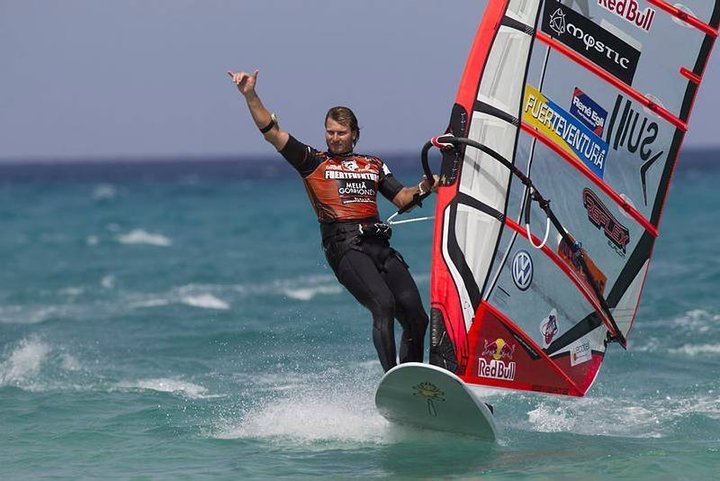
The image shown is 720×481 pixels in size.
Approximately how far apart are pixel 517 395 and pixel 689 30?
9.74ft

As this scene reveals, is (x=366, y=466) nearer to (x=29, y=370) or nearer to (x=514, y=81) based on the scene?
(x=514, y=81)

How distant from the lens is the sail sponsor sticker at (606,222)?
23.4 feet

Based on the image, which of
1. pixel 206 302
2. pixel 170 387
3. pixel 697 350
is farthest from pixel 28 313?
pixel 697 350

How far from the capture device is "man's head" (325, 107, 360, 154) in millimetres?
6859

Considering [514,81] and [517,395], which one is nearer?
[514,81]

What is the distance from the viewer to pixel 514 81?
22.2 feet

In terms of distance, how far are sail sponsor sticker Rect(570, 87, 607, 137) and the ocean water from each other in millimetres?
1900

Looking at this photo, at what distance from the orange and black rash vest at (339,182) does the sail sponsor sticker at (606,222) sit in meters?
1.30

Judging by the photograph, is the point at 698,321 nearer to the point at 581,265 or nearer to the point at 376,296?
the point at 581,265

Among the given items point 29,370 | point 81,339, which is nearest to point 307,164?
point 29,370

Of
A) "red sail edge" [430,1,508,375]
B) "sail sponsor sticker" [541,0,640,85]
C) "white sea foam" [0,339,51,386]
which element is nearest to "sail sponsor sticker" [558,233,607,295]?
"red sail edge" [430,1,508,375]

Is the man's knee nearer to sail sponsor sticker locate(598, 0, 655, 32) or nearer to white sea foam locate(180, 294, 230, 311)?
sail sponsor sticker locate(598, 0, 655, 32)

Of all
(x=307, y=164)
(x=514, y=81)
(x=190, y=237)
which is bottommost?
(x=190, y=237)

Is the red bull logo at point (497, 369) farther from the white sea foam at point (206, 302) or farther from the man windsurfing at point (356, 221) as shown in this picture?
the white sea foam at point (206, 302)
